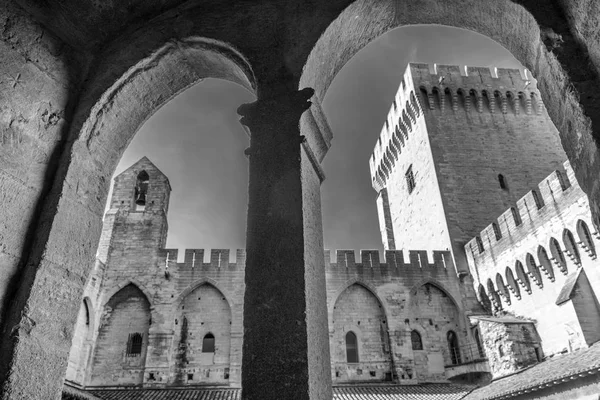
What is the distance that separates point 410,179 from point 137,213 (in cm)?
1138

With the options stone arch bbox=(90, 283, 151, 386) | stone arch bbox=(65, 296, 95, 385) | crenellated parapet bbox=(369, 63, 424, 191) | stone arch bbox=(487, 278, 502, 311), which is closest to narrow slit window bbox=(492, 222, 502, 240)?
stone arch bbox=(487, 278, 502, 311)

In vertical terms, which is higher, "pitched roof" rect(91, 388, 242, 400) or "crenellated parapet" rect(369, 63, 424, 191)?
"crenellated parapet" rect(369, 63, 424, 191)

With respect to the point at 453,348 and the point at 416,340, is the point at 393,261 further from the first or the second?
the point at 453,348

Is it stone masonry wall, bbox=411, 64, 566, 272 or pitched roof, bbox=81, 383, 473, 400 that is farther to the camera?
stone masonry wall, bbox=411, 64, 566, 272

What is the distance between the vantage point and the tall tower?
16.7m

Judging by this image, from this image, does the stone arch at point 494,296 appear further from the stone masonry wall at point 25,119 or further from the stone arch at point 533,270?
the stone masonry wall at point 25,119

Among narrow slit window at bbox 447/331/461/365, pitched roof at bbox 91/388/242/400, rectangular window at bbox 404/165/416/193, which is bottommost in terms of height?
pitched roof at bbox 91/388/242/400

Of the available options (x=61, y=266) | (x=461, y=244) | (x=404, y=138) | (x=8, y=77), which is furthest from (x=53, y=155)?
(x=404, y=138)

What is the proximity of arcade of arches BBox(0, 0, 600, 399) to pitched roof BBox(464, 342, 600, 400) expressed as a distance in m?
7.46

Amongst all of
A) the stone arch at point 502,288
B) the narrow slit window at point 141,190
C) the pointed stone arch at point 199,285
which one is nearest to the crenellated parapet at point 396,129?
the stone arch at point 502,288

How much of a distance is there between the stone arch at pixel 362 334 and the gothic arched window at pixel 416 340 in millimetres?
792

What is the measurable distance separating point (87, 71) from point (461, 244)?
14733 millimetres

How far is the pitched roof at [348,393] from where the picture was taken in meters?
12.0

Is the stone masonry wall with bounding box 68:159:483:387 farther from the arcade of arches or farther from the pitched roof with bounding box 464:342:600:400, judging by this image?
Result: the arcade of arches
